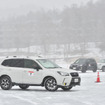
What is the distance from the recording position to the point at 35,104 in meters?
12.8

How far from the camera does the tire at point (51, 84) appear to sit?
17422 mm

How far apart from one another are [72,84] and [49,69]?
1.19 metres

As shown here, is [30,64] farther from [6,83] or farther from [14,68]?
[6,83]

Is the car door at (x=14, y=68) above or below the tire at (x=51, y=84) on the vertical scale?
above

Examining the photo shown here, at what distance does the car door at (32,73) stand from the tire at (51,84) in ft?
1.24

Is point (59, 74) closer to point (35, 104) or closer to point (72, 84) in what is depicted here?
point (72, 84)

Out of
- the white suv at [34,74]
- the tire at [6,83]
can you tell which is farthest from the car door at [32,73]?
the tire at [6,83]

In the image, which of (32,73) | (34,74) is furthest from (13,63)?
(34,74)

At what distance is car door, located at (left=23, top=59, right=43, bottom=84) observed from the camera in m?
17.8

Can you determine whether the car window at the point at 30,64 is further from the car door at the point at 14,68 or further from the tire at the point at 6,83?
the tire at the point at 6,83

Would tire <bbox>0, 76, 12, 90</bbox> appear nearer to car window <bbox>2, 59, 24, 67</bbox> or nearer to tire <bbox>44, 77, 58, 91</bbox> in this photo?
car window <bbox>2, 59, 24, 67</bbox>

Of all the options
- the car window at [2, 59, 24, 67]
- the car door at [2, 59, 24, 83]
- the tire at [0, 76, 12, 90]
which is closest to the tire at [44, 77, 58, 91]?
the car door at [2, 59, 24, 83]

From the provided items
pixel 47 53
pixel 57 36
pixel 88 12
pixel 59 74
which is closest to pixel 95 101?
pixel 59 74

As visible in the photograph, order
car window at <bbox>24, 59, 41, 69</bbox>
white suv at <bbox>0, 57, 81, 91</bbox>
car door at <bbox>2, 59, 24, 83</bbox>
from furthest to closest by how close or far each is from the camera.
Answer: car door at <bbox>2, 59, 24, 83</bbox>, car window at <bbox>24, 59, 41, 69</bbox>, white suv at <bbox>0, 57, 81, 91</bbox>
